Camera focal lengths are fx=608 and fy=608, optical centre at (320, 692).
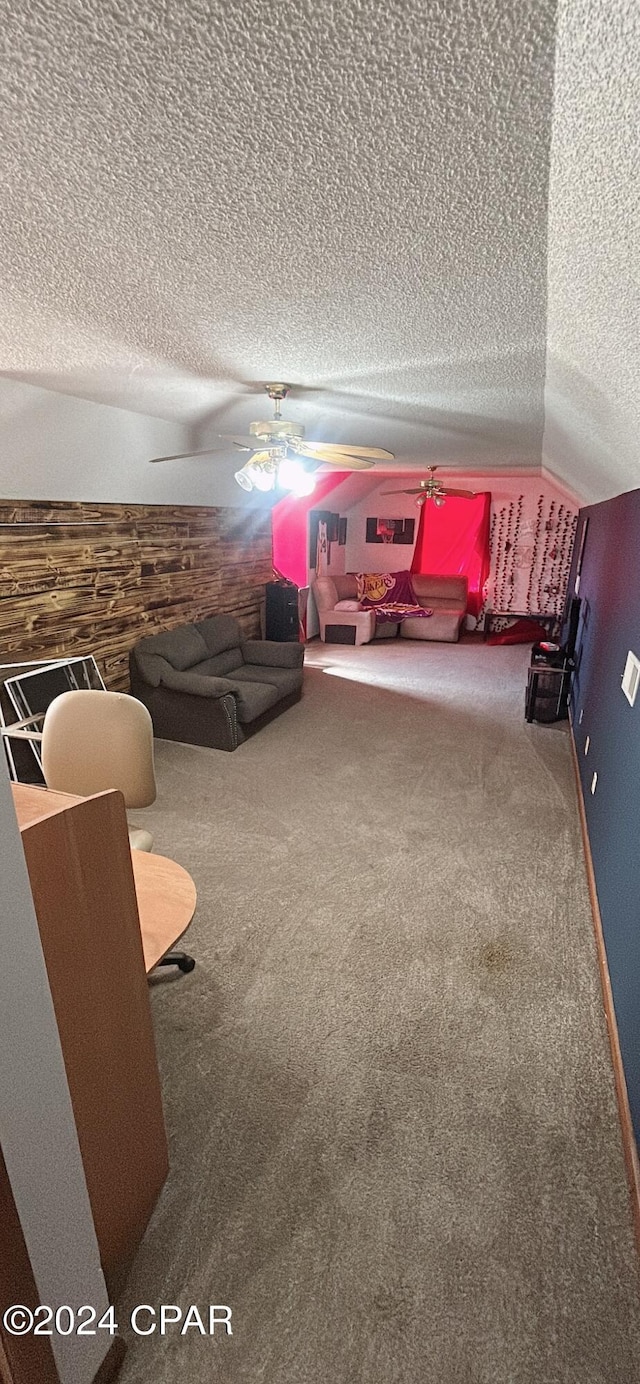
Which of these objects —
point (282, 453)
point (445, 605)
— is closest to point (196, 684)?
point (282, 453)

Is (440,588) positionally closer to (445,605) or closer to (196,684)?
(445,605)

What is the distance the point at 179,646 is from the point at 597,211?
4.27 meters

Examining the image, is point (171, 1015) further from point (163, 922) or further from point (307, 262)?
point (307, 262)

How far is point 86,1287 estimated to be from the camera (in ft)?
4.02

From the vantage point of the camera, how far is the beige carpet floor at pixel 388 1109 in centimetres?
136

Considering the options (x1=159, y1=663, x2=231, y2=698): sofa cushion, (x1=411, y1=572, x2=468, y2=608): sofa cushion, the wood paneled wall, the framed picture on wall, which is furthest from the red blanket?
(x1=159, y1=663, x2=231, y2=698): sofa cushion

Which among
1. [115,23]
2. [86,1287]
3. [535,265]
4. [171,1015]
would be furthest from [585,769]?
[115,23]

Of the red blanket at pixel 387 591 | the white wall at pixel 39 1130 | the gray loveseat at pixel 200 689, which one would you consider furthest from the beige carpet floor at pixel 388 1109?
the red blanket at pixel 387 591

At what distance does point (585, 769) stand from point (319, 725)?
2.11 meters

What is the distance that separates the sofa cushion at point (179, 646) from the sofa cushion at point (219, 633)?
0.35 feet

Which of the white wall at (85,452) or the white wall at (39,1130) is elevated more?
the white wall at (85,452)

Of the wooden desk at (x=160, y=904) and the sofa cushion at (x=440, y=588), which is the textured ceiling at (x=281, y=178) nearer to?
the wooden desk at (x=160, y=904)

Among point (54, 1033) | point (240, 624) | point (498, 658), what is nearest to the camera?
point (54, 1033)

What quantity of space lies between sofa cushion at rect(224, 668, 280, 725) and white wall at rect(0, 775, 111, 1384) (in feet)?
11.1
